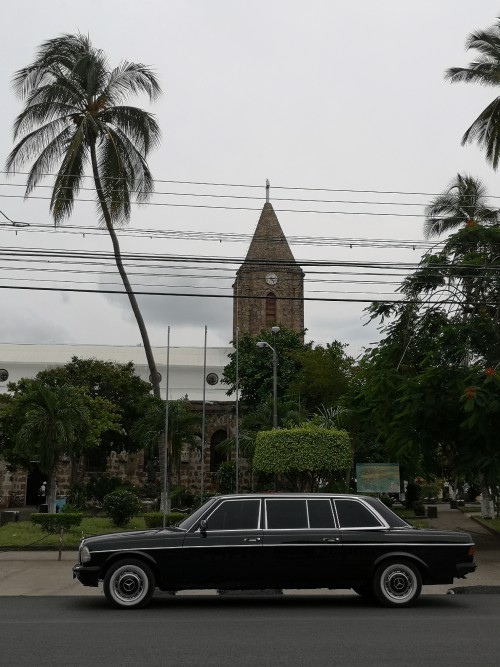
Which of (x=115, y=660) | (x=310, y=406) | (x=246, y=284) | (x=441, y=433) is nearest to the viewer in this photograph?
(x=115, y=660)

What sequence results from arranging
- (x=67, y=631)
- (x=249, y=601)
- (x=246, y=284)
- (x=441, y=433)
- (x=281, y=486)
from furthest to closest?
1. (x=246, y=284)
2. (x=281, y=486)
3. (x=441, y=433)
4. (x=249, y=601)
5. (x=67, y=631)

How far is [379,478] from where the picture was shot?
75.1ft

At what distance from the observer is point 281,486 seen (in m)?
29.0

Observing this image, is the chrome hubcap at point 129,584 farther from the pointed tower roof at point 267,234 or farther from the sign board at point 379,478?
the pointed tower roof at point 267,234

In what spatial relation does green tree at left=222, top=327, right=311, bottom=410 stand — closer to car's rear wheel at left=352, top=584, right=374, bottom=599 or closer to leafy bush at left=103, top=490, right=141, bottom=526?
leafy bush at left=103, top=490, right=141, bottom=526

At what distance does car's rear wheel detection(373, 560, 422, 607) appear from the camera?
10.3m

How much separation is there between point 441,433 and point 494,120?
945 centimetres

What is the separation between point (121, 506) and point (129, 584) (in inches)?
585

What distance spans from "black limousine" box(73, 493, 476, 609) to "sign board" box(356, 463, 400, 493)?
12217 millimetres

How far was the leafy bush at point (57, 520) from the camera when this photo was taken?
73.3 ft

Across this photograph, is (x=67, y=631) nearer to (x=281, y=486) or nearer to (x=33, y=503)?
(x=281, y=486)

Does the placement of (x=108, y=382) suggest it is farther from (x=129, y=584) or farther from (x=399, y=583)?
(x=399, y=583)

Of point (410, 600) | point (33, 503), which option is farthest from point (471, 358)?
point (33, 503)

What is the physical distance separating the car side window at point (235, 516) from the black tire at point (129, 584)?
3.47 ft
